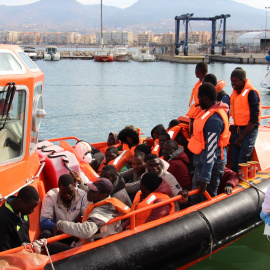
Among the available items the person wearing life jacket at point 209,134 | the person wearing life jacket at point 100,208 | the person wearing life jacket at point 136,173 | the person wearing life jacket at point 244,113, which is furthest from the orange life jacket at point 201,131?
the person wearing life jacket at point 244,113

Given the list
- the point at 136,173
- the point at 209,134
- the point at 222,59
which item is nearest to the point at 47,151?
the point at 136,173

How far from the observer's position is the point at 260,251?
547 centimetres

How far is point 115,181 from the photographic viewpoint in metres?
4.18

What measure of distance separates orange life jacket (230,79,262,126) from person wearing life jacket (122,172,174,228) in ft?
5.95

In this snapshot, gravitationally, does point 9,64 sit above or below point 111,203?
Answer: above

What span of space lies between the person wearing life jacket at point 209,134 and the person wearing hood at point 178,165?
1.63ft

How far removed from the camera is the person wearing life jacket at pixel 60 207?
388 centimetres

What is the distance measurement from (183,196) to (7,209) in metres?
1.71

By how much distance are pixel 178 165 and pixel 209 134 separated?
844 mm

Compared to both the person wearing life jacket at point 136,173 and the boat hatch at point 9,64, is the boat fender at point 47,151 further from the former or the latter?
the boat hatch at point 9,64

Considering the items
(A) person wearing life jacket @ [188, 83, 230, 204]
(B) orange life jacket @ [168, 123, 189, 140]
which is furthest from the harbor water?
(B) orange life jacket @ [168, 123, 189, 140]

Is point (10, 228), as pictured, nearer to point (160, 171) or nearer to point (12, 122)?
point (12, 122)

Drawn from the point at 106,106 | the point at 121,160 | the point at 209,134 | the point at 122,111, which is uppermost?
the point at 209,134

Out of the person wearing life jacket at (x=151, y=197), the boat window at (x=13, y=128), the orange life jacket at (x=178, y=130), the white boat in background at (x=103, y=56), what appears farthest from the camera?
the white boat in background at (x=103, y=56)
